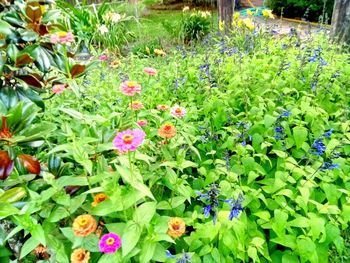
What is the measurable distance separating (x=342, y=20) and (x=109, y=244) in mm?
3737

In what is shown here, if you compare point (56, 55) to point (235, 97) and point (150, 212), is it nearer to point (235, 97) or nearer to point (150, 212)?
point (150, 212)

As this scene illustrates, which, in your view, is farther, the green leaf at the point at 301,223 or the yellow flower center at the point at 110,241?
the green leaf at the point at 301,223

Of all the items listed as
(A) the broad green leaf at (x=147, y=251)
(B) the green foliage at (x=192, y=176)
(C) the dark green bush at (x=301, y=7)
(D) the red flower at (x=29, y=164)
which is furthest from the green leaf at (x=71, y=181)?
(C) the dark green bush at (x=301, y=7)

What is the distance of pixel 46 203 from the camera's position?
140 centimetres

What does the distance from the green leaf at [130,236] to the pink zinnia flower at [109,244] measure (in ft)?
0.08

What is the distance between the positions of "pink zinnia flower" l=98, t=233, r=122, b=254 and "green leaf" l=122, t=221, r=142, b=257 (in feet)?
0.08

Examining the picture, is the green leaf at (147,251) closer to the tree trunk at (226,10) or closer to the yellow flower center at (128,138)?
the yellow flower center at (128,138)

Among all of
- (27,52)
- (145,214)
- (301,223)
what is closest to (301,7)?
(301,223)

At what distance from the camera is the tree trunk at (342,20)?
3.86 metres

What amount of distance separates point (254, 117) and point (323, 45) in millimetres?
1453

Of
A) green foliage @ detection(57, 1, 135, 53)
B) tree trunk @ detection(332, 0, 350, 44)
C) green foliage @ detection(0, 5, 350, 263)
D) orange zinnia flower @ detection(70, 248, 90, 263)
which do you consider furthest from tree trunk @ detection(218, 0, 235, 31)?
orange zinnia flower @ detection(70, 248, 90, 263)

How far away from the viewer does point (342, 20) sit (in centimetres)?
390

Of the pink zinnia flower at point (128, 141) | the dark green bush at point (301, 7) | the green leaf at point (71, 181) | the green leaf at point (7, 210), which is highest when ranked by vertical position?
the pink zinnia flower at point (128, 141)

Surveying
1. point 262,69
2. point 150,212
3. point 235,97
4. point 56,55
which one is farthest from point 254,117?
point 56,55
